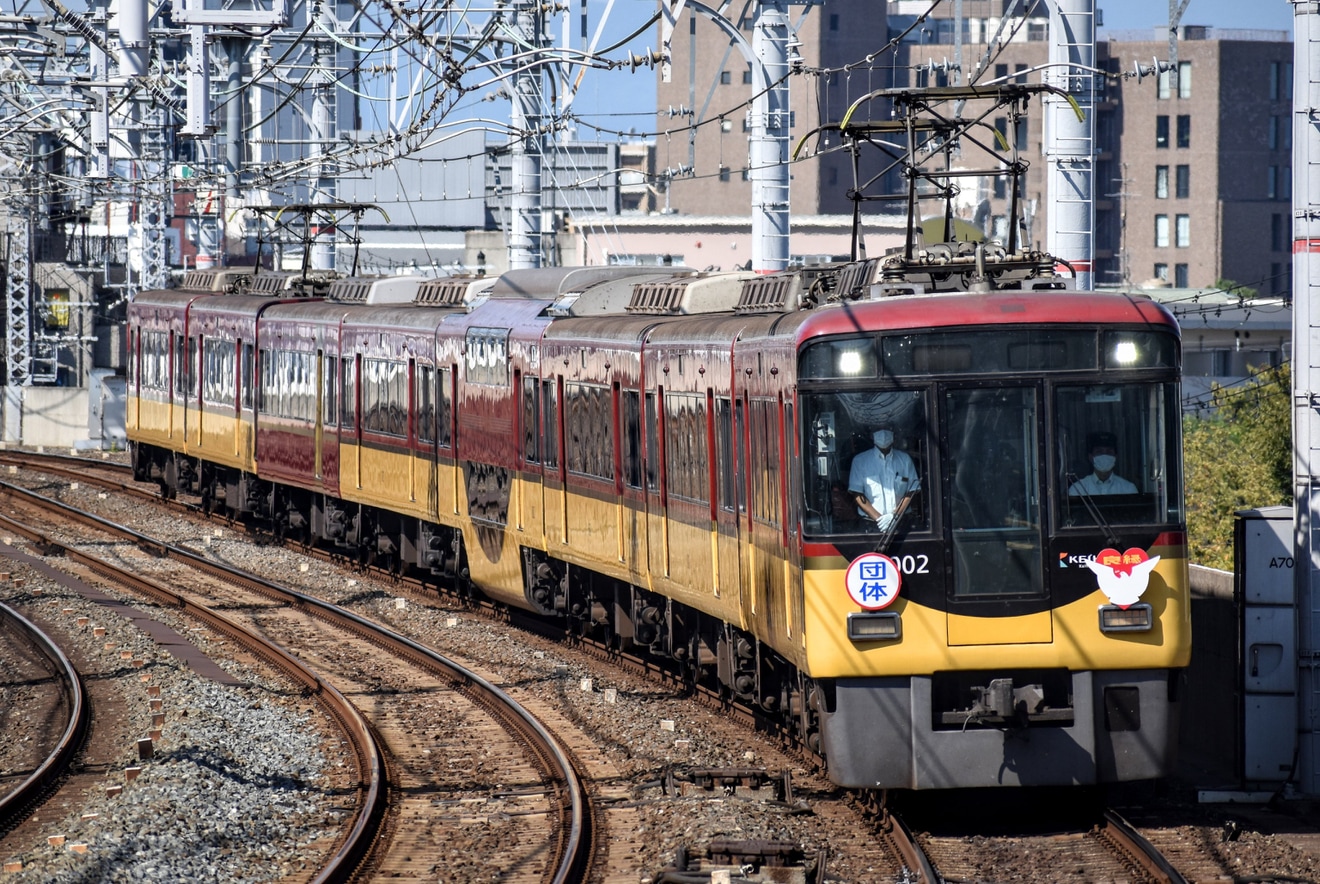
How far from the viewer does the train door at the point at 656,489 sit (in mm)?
13273

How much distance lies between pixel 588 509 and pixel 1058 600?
6.24 meters

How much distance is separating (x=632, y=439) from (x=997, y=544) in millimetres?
5001

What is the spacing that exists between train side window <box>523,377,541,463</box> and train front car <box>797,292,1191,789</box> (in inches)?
272

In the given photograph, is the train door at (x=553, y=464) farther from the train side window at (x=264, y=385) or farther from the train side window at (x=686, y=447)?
the train side window at (x=264, y=385)

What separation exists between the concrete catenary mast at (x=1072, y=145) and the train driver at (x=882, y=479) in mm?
3421

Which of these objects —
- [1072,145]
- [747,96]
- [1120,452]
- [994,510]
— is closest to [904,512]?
[994,510]

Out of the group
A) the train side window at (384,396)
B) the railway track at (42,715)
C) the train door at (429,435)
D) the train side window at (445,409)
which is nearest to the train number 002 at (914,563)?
the railway track at (42,715)

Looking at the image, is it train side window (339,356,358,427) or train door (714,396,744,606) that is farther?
train side window (339,356,358,427)

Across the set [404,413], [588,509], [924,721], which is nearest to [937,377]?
[924,721]

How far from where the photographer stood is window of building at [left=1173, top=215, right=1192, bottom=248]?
74938 mm

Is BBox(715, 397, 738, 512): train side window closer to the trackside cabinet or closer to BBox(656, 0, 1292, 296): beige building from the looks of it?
the trackside cabinet

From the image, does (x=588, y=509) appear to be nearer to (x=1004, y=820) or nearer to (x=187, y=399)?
(x=1004, y=820)

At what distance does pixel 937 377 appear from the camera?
9.34 metres

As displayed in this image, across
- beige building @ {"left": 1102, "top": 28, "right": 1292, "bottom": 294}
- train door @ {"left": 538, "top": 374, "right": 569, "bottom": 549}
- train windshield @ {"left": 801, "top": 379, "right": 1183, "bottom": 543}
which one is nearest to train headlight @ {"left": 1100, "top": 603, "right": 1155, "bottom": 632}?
train windshield @ {"left": 801, "top": 379, "right": 1183, "bottom": 543}
